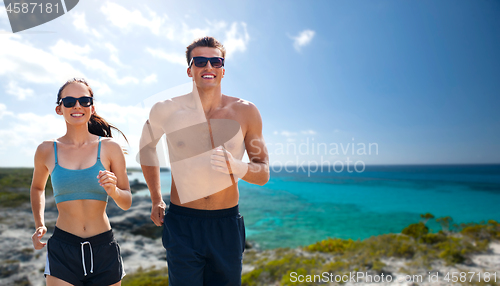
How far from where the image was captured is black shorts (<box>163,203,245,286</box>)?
2.37 meters

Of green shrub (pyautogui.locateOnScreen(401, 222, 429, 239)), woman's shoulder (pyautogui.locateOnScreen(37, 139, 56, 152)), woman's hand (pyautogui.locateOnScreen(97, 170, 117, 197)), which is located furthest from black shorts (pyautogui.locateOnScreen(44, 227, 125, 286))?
green shrub (pyautogui.locateOnScreen(401, 222, 429, 239))

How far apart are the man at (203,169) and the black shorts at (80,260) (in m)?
0.48

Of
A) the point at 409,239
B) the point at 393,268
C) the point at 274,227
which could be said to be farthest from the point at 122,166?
the point at 274,227

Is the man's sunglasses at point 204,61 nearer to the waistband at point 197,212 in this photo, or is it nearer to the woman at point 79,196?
the woman at point 79,196

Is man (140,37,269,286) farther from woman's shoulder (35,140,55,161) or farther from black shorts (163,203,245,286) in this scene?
woman's shoulder (35,140,55,161)

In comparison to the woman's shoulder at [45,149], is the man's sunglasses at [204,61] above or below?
above

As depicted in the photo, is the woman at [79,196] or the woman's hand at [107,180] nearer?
the woman's hand at [107,180]

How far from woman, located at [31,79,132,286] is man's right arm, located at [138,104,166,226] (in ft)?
0.94

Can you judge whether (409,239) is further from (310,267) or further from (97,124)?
(97,124)

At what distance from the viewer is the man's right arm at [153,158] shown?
2.66m

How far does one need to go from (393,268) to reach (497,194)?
3972 cm

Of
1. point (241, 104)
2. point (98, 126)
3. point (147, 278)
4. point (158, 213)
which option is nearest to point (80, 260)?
point (158, 213)

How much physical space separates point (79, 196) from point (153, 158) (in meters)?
0.71

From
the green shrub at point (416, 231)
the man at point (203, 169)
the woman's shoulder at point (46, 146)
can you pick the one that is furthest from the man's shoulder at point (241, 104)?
the green shrub at point (416, 231)
